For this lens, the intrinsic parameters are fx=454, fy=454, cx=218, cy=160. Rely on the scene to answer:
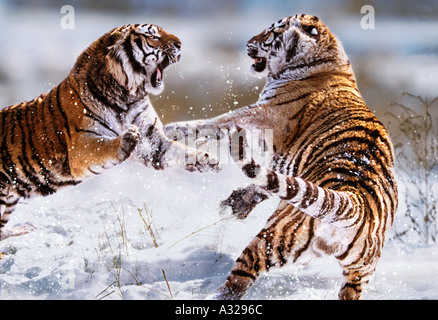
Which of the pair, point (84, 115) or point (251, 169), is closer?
point (251, 169)

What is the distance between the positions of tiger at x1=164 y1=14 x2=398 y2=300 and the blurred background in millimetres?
87

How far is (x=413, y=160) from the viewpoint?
2727mm

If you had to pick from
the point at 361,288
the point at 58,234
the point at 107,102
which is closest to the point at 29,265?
the point at 58,234

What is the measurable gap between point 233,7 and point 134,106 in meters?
0.69

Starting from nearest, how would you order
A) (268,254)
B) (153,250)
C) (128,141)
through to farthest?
(268,254) → (128,141) → (153,250)

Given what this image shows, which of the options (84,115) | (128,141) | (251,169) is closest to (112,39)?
(84,115)

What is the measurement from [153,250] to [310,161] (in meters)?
0.83

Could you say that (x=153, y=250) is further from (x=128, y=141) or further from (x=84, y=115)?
(x=84, y=115)

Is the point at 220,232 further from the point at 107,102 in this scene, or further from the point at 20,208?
the point at 20,208

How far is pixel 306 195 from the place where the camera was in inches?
58.4

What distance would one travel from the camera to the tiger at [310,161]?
168 centimetres

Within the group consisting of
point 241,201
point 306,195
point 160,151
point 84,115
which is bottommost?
point 241,201

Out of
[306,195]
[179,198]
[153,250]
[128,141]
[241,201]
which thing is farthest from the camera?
[241,201]

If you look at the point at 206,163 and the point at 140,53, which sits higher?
the point at 140,53
